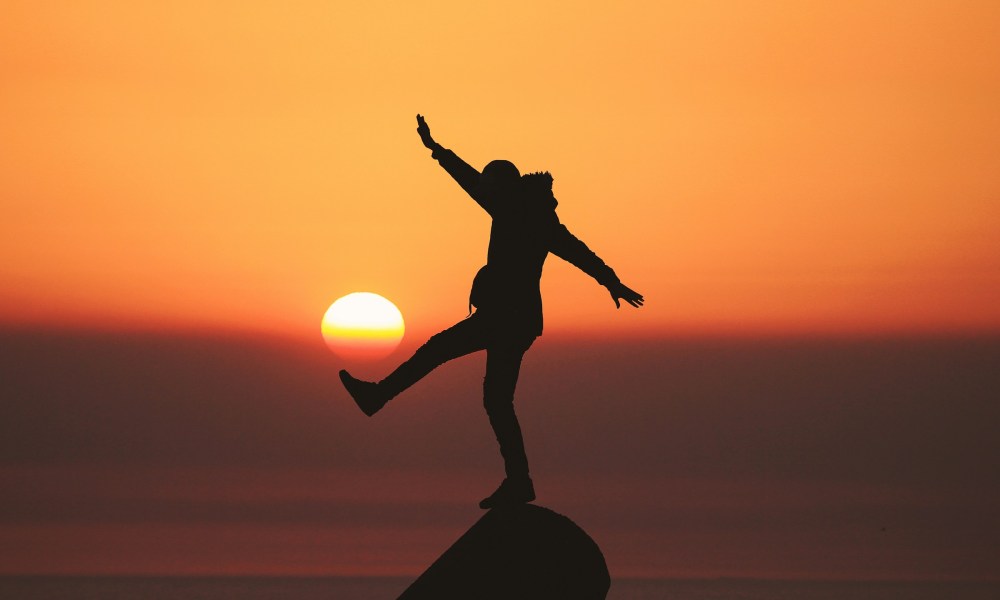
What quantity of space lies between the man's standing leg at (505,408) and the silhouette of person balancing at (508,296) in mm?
11

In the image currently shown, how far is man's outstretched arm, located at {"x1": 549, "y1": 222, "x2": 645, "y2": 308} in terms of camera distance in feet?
48.4

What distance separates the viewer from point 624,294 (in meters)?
14.8

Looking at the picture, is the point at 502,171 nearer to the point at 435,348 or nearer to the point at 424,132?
the point at 424,132

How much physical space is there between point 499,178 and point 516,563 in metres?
4.34

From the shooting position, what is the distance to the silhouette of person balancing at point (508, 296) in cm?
1457

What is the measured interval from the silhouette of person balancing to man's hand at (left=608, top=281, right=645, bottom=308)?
1 cm

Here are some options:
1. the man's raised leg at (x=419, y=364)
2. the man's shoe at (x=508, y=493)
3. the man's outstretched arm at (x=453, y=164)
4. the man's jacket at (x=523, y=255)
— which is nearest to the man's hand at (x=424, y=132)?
the man's outstretched arm at (x=453, y=164)

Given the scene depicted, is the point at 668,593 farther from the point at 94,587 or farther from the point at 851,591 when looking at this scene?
the point at 94,587

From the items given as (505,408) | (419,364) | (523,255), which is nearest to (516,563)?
(505,408)

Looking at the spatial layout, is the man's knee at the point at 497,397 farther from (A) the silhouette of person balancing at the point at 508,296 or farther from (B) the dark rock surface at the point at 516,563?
(B) the dark rock surface at the point at 516,563

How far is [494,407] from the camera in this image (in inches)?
582

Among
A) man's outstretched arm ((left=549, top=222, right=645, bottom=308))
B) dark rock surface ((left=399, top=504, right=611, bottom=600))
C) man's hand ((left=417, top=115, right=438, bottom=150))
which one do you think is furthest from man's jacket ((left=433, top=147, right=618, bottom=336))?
dark rock surface ((left=399, top=504, right=611, bottom=600))

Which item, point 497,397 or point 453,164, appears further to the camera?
point 497,397

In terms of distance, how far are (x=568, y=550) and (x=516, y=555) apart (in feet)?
2.06
